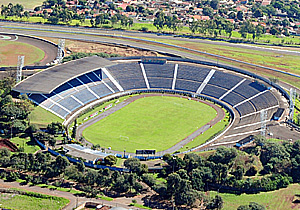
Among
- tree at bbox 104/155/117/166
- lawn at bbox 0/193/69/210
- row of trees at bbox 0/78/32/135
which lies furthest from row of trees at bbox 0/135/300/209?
row of trees at bbox 0/78/32/135

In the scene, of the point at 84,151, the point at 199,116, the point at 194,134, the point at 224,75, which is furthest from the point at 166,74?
the point at 84,151

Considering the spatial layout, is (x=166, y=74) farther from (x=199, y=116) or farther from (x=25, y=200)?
(x=25, y=200)

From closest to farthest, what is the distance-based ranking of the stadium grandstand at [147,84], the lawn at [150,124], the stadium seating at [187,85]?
A: the lawn at [150,124], the stadium grandstand at [147,84], the stadium seating at [187,85]

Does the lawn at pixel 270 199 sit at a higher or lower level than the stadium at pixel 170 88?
lower

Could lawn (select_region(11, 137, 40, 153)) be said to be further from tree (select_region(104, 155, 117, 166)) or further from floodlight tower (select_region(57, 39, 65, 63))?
floodlight tower (select_region(57, 39, 65, 63))

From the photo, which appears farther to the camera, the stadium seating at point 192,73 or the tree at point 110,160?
the stadium seating at point 192,73

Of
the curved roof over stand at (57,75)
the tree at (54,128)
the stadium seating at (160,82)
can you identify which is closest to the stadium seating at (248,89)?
the stadium seating at (160,82)

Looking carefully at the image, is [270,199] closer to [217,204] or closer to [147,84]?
[217,204]

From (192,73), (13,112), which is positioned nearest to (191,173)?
(13,112)

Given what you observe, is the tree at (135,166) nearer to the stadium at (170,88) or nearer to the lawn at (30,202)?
the stadium at (170,88)
